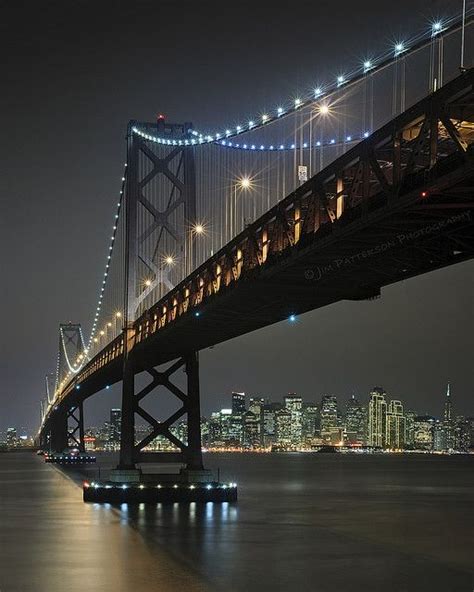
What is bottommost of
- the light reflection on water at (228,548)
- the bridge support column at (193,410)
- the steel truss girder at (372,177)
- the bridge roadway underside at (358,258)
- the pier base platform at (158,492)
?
the light reflection on water at (228,548)

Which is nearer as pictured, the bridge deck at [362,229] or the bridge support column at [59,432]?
the bridge deck at [362,229]

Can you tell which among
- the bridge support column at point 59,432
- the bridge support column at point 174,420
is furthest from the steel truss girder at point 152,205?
the bridge support column at point 59,432

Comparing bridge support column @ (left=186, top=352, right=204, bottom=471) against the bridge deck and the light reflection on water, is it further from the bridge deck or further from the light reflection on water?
the bridge deck

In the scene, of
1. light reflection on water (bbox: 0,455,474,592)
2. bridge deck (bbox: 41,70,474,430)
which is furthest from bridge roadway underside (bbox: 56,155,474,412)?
light reflection on water (bbox: 0,455,474,592)

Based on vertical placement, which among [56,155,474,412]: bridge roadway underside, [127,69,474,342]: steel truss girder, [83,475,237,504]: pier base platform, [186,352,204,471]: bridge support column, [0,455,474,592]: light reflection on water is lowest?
[0,455,474,592]: light reflection on water

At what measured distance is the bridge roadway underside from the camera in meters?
18.9

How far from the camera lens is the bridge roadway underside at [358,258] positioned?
18891 millimetres

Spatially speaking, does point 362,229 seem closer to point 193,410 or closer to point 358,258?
point 358,258

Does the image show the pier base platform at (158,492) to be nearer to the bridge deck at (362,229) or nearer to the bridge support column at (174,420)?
the bridge support column at (174,420)

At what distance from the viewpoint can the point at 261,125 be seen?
3853 centimetres

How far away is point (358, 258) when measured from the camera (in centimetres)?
2403

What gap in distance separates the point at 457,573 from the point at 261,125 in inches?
695

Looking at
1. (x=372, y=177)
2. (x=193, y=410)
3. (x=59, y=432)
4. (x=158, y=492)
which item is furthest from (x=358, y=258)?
(x=59, y=432)

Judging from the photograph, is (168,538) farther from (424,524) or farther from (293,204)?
(424,524)
